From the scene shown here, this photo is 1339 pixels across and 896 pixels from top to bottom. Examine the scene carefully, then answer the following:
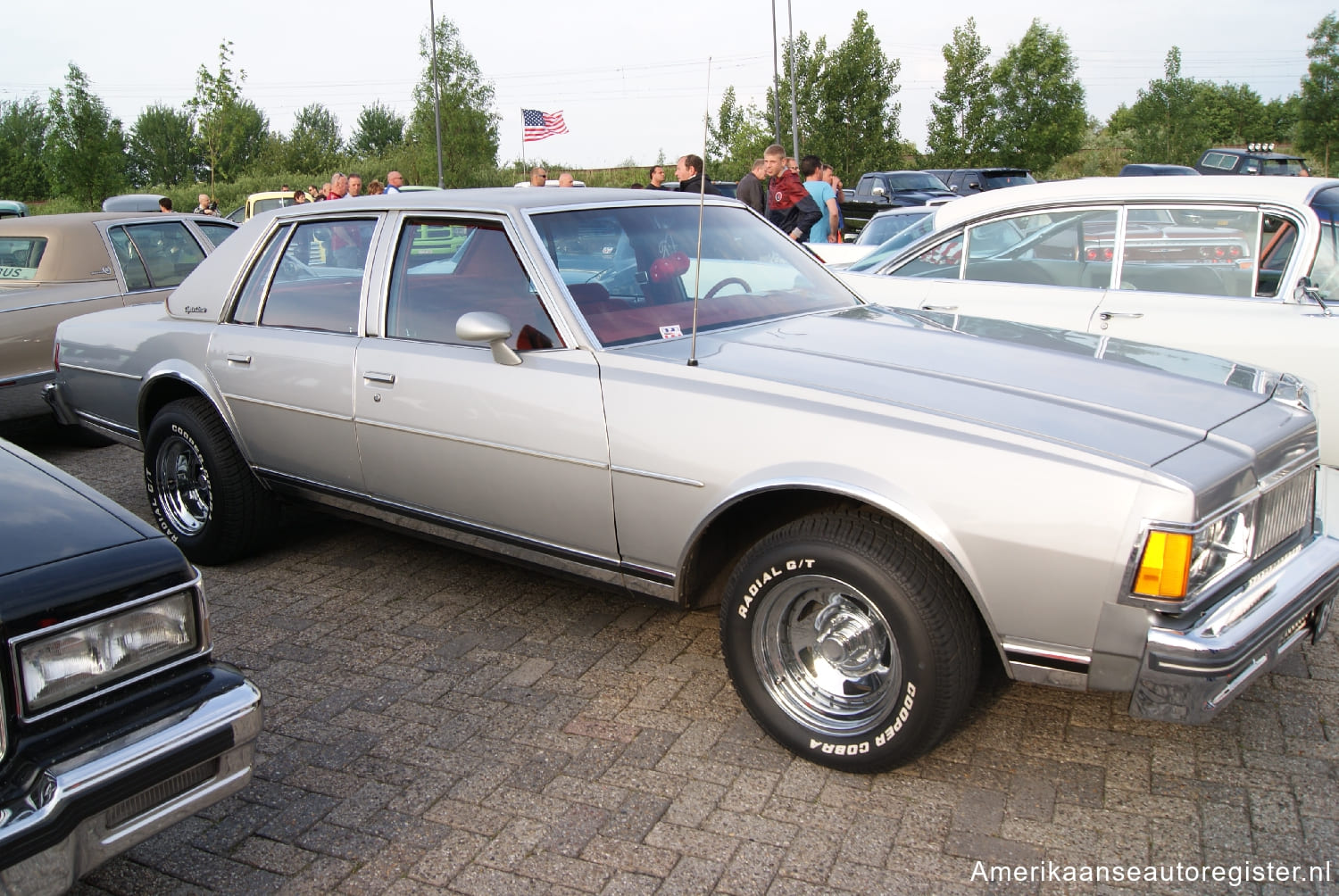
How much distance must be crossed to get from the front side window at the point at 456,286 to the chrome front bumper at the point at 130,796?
1.61m

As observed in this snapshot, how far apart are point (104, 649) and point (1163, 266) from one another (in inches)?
186

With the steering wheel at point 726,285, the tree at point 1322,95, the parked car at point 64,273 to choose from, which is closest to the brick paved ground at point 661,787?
the steering wheel at point 726,285

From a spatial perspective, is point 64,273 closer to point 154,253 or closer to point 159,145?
point 154,253

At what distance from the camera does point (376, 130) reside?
80.6m

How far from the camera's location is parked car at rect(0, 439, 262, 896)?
1991mm

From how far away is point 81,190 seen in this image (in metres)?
33.4

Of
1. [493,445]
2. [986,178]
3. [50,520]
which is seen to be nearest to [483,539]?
[493,445]

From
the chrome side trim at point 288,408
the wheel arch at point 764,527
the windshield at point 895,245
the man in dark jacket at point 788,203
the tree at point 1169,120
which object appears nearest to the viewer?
the wheel arch at point 764,527

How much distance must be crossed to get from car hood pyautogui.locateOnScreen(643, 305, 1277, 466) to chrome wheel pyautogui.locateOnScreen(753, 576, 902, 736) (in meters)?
0.60

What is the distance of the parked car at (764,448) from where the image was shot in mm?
2484

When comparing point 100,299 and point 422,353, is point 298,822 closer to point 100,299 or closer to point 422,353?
point 422,353

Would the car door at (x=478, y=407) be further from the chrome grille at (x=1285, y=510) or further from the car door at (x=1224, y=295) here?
A: the car door at (x=1224, y=295)

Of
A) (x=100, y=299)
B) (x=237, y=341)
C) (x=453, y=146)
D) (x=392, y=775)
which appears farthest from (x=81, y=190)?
(x=392, y=775)

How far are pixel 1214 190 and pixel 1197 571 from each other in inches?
125
